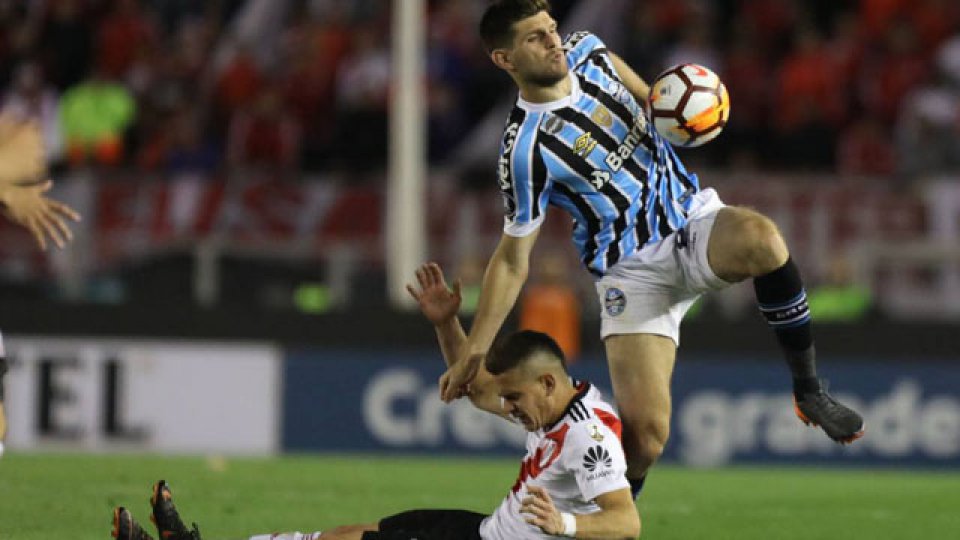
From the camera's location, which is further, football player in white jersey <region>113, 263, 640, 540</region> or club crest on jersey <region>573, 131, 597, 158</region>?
club crest on jersey <region>573, 131, 597, 158</region>

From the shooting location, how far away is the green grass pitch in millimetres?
9969

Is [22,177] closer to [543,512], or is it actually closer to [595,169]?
[543,512]

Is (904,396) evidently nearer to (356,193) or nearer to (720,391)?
(720,391)

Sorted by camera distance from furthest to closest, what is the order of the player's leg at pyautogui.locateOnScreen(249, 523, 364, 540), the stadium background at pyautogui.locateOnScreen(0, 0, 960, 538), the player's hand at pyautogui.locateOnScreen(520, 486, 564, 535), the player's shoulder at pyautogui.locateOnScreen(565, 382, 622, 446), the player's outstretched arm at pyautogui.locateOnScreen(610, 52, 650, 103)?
the stadium background at pyautogui.locateOnScreen(0, 0, 960, 538)
the player's outstretched arm at pyautogui.locateOnScreen(610, 52, 650, 103)
the player's leg at pyautogui.locateOnScreen(249, 523, 364, 540)
the player's shoulder at pyautogui.locateOnScreen(565, 382, 622, 446)
the player's hand at pyautogui.locateOnScreen(520, 486, 564, 535)

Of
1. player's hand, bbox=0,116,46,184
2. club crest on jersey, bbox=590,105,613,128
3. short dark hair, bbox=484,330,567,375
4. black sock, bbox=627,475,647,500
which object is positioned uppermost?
club crest on jersey, bbox=590,105,613,128

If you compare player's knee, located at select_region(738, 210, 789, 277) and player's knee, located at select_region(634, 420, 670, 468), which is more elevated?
player's knee, located at select_region(738, 210, 789, 277)

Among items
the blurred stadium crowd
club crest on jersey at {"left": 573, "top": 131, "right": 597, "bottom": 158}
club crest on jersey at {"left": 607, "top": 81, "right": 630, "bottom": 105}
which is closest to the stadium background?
the blurred stadium crowd

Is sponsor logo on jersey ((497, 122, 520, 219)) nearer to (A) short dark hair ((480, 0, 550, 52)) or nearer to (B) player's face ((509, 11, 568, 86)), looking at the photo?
(B) player's face ((509, 11, 568, 86))

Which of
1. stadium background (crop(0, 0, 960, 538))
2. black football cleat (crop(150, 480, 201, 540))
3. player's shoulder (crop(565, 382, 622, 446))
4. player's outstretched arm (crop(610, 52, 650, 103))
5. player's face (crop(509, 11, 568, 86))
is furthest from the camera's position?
stadium background (crop(0, 0, 960, 538))

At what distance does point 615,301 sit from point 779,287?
0.78 m

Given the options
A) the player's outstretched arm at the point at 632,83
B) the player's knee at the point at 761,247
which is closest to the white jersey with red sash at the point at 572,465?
the player's knee at the point at 761,247

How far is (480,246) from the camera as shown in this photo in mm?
16344

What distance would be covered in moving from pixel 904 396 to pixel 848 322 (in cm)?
81

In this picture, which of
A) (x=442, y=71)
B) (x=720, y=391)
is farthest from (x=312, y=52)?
(x=720, y=391)
